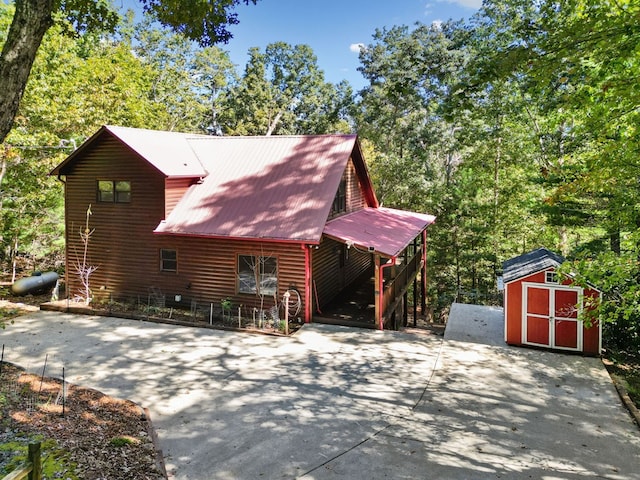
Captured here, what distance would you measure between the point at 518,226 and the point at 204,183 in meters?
17.0

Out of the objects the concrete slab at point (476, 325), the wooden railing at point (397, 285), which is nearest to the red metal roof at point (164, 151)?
the wooden railing at point (397, 285)

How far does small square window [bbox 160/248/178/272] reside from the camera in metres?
14.7

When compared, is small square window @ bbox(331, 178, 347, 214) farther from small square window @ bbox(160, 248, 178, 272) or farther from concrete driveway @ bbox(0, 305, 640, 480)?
small square window @ bbox(160, 248, 178, 272)

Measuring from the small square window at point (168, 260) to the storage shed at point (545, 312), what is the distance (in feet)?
32.2

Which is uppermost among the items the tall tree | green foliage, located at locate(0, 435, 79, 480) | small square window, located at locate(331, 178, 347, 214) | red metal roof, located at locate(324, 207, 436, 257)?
the tall tree

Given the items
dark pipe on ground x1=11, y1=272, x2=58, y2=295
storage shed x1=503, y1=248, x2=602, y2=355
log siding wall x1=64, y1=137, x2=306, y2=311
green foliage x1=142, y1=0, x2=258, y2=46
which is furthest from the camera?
dark pipe on ground x1=11, y1=272, x2=58, y2=295

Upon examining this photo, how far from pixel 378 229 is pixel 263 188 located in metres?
4.08

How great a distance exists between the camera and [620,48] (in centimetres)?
611

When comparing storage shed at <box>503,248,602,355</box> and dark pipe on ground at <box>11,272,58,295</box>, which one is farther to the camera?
dark pipe on ground at <box>11,272,58,295</box>

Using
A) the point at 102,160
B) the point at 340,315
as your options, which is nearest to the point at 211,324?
the point at 340,315

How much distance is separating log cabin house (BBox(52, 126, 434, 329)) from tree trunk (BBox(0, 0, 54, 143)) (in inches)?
312

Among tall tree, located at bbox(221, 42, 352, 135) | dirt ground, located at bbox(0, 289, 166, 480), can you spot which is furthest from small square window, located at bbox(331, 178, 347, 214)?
tall tree, located at bbox(221, 42, 352, 135)

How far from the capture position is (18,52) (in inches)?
213

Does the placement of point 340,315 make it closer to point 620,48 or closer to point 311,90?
point 620,48
